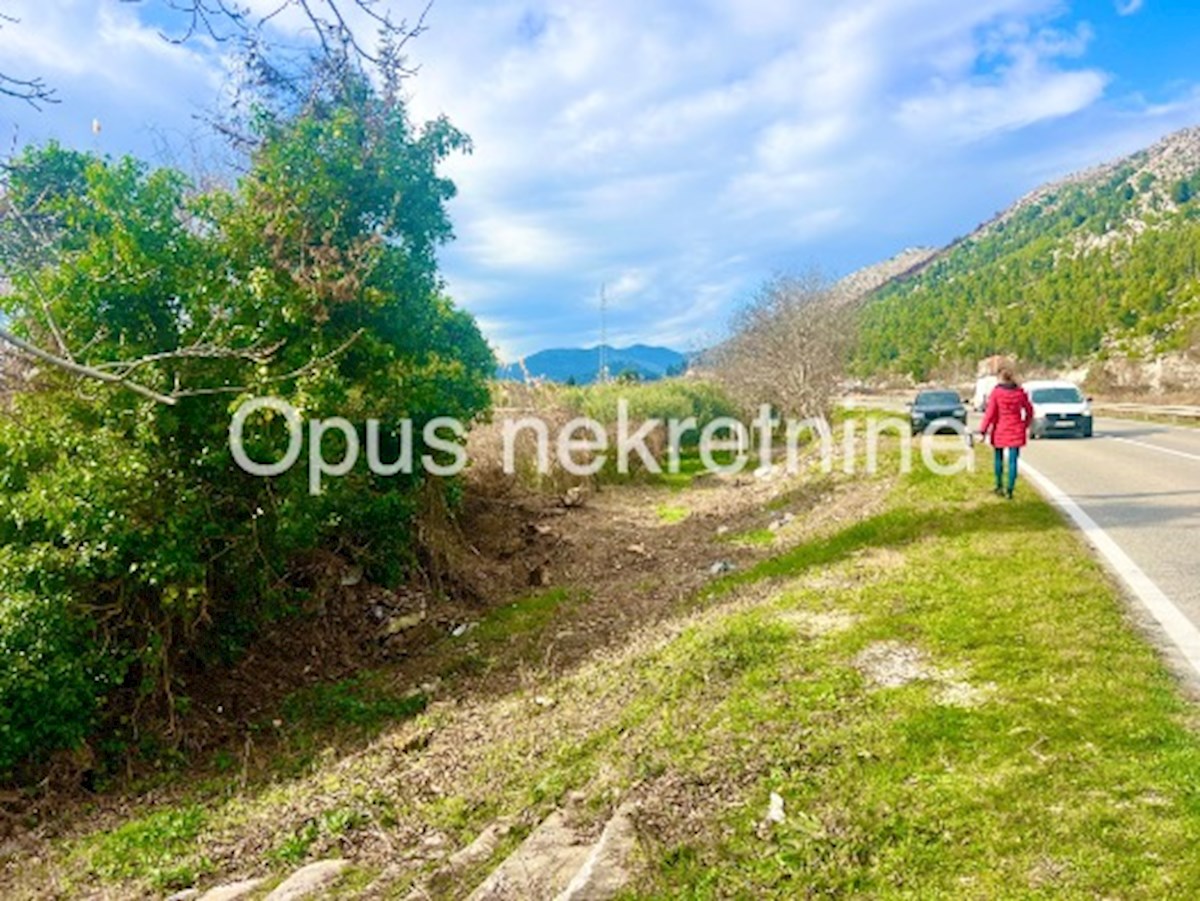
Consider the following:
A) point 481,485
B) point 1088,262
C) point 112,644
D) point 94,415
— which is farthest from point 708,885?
point 1088,262

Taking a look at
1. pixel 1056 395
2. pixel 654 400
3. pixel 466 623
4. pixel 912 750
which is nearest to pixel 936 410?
pixel 1056 395

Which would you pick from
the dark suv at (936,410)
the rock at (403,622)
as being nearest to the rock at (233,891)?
the rock at (403,622)

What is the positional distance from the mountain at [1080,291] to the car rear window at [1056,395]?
2363 centimetres

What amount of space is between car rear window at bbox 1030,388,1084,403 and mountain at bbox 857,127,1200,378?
2363 centimetres

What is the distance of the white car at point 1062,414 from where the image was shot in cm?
2166

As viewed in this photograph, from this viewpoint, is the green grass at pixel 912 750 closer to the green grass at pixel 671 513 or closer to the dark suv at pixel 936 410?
the green grass at pixel 671 513

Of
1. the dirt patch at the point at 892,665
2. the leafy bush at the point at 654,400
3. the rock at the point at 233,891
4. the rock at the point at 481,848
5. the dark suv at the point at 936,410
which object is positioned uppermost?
the leafy bush at the point at 654,400

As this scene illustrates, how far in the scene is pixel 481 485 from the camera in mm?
17406

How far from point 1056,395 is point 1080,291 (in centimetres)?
8154

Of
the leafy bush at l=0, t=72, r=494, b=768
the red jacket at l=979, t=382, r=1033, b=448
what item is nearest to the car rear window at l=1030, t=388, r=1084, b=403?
the red jacket at l=979, t=382, r=1033, b=448

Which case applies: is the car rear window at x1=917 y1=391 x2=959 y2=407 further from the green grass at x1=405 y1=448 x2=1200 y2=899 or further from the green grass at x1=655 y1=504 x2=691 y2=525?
the green grass at x1=405 y1=448 x2=1200 y2=899

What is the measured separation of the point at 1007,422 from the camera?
11078 millimetres

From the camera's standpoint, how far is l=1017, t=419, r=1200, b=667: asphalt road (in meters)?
7.08

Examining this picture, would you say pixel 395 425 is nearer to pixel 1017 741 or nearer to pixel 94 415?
pixel 94 415
